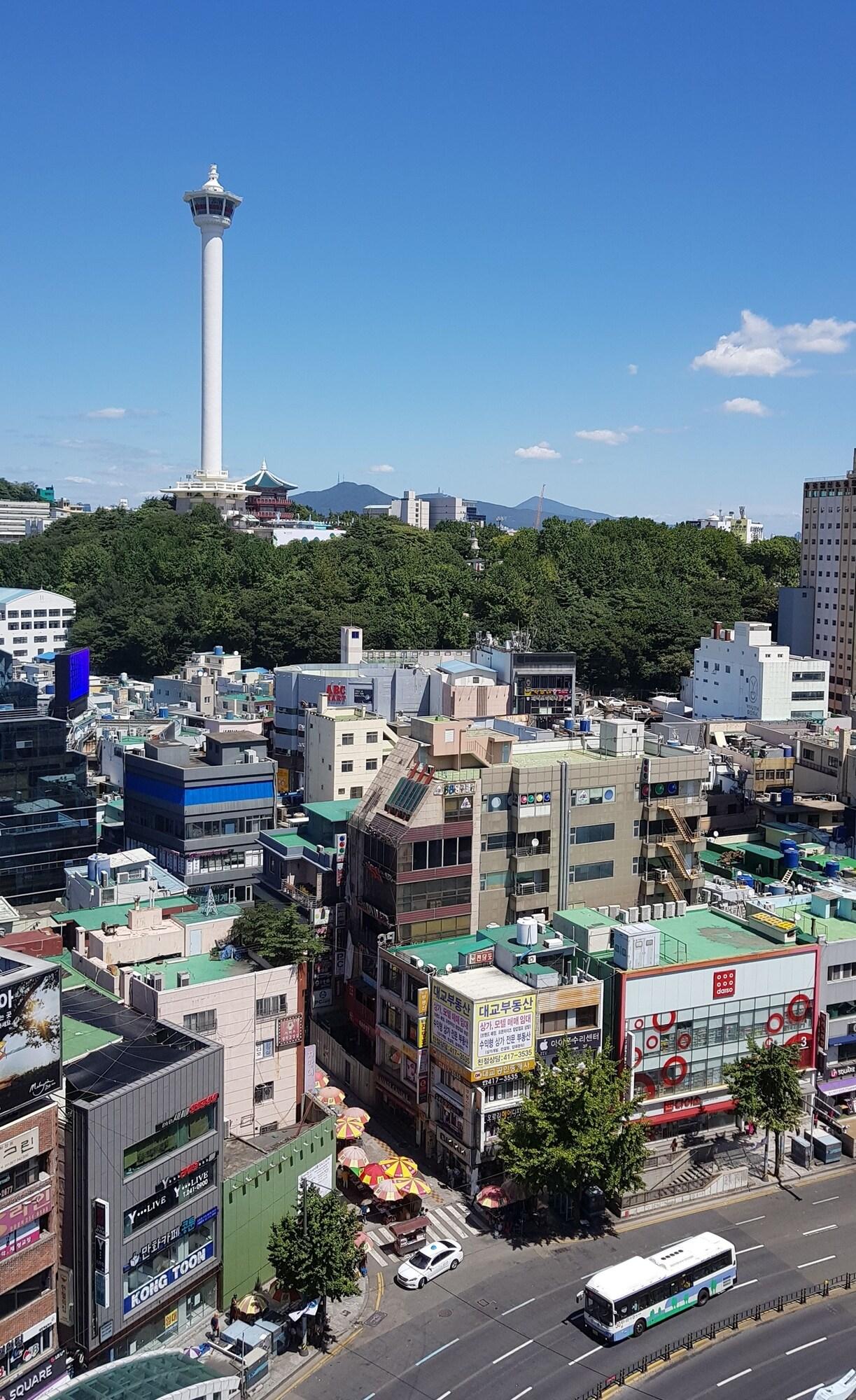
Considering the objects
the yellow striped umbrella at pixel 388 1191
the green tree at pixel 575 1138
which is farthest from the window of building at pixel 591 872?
the yellow striped umbrella at pixel 388 1191

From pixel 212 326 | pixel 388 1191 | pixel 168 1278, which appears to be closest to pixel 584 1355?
pixel 388 1191

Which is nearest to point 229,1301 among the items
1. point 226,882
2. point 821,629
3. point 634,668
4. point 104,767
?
point 226,882

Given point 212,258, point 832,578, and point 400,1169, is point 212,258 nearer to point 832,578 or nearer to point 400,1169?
point 832,578

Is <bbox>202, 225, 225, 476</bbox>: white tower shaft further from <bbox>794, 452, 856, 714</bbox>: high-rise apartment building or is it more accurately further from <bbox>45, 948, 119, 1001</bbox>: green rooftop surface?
<bbox>45, 948, 119, 1001</bbox>: green rooftop surface

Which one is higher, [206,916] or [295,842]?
[295,842]

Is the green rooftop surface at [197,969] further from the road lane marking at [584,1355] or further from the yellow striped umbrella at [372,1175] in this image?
the road lane marking at [584,1355]

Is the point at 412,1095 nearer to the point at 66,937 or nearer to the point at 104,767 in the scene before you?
the point at 66,937

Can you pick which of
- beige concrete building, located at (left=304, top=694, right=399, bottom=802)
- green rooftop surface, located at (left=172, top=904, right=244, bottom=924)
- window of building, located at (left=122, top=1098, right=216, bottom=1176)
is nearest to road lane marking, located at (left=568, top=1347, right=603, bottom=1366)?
window of building, located at (left=122, top=1098, right=216, bottom=1176)
